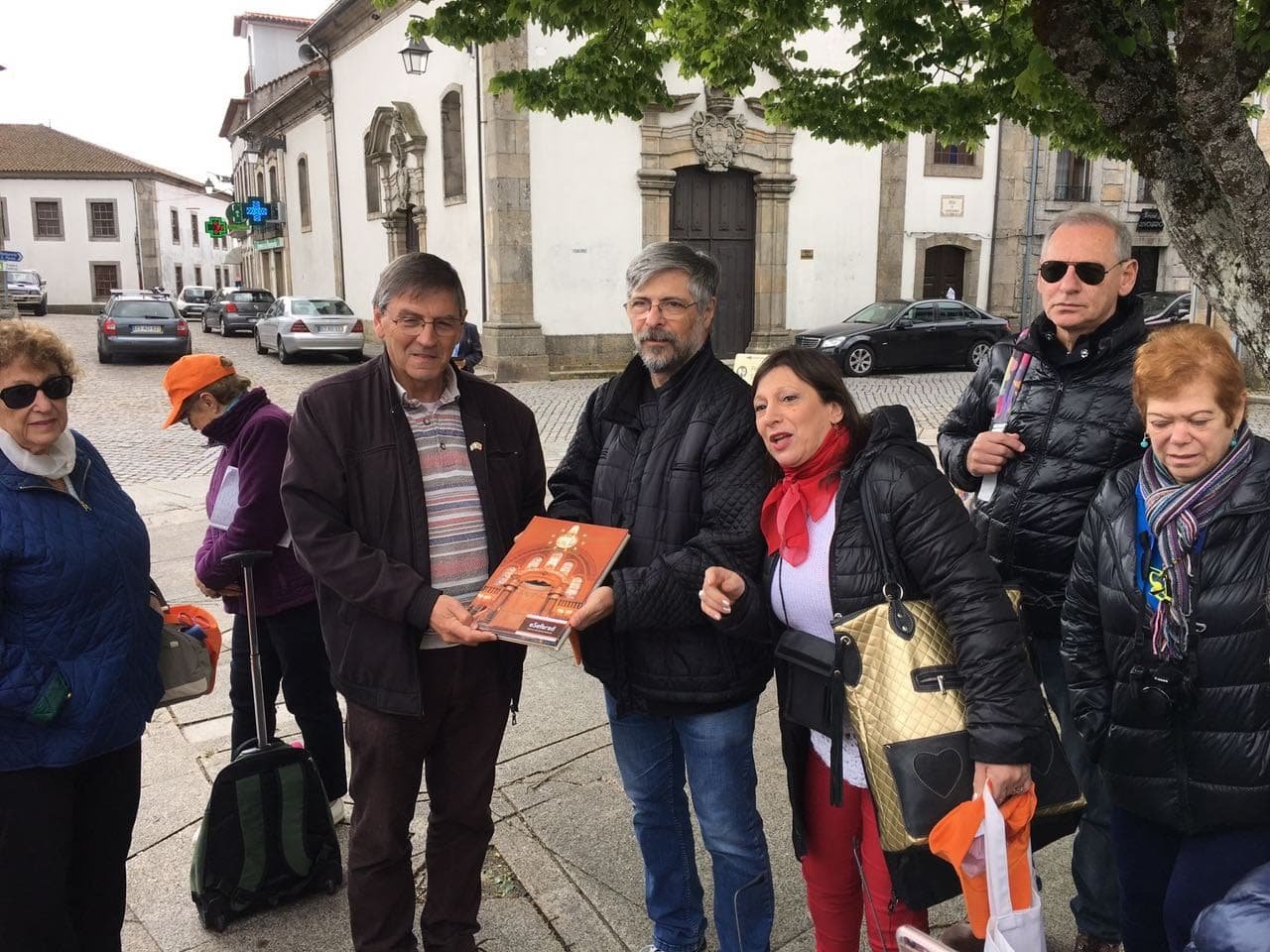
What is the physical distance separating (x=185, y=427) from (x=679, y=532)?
40.1 feet

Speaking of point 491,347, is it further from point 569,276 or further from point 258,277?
point 258,277

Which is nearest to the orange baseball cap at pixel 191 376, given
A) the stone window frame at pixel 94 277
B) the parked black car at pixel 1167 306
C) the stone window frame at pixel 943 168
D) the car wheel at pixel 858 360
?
the car wheel at pixel 858 360

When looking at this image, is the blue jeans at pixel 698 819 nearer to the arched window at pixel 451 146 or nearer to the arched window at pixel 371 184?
the arched window at pixel 451 146

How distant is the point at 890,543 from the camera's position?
2045 millimetres

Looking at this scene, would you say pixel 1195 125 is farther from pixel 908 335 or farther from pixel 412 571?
pixel 908 335

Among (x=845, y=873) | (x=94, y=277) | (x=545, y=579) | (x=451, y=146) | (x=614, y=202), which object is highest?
(x=451, y=146)

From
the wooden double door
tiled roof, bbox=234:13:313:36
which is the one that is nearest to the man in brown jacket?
the wooden double door

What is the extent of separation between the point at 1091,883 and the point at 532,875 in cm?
171

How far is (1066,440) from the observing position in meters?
2.45

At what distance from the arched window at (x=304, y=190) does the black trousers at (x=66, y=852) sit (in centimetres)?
2872

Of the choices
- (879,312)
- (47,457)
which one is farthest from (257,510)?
(879,312)

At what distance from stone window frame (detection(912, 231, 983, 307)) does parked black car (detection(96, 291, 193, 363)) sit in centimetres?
1601

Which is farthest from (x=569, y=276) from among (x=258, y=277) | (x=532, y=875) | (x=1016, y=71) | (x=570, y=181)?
(x=258, y=277)

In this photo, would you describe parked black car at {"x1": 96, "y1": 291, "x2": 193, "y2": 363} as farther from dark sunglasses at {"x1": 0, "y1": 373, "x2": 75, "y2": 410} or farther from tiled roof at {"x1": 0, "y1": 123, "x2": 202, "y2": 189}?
tiled roof at {"x1": 0, "y1": 123, "x2": 202, "y2": 189}
